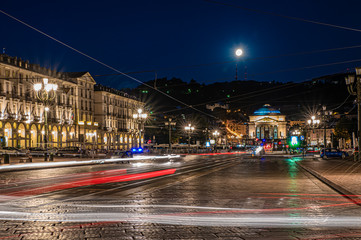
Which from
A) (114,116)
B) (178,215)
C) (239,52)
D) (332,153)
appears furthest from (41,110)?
(178,215)

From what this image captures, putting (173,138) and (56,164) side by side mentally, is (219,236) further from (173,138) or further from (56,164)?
(173,138)

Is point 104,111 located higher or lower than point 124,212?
higher

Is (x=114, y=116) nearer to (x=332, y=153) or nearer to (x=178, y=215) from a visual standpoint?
(x=332, y=153)

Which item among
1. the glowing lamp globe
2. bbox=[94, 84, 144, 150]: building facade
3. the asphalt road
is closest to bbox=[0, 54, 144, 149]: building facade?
bbox=[94, 84, 144, 150]: building facade

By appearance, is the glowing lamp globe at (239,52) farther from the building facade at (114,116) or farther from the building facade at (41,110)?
the building facade at (114,116)

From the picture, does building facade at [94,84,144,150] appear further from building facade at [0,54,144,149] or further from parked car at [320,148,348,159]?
parked car at [320,148,348,159]

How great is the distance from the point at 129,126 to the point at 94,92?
19.1m

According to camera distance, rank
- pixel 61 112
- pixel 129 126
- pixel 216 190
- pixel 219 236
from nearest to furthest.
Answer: pixel 219 236
pixel 216 190
pixel 61 112
pixel 129 126

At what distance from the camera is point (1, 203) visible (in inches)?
440

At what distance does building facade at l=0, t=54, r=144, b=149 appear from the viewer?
63344 mm

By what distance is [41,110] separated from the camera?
74.2 m

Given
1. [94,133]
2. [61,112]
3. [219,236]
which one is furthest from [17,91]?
[219,236]

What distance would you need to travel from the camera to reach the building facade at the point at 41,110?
63.3 m

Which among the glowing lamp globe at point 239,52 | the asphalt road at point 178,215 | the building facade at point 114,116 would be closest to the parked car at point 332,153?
the glowing lamp globe at point 239,52
